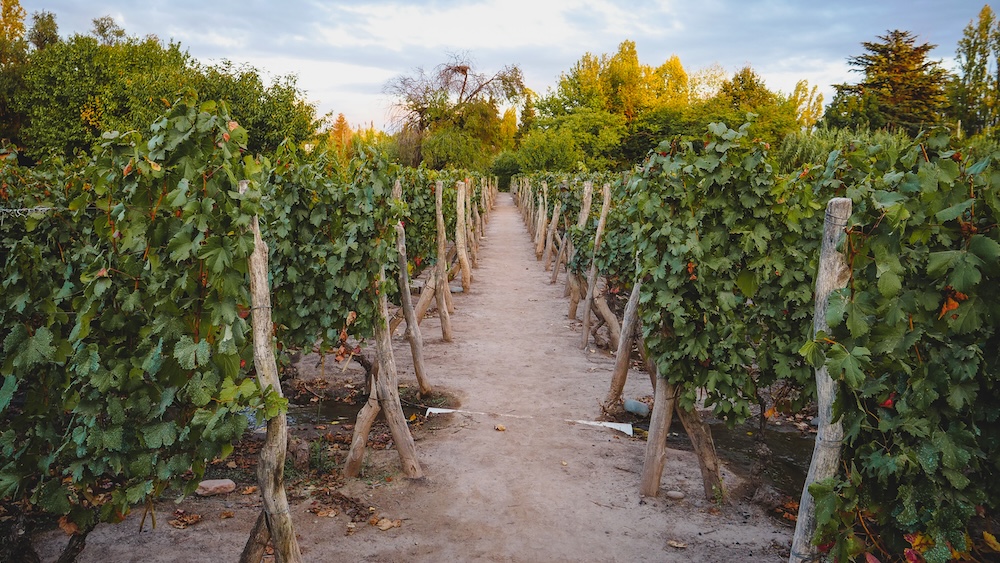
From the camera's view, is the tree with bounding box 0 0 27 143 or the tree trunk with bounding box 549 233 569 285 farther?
the tree with bounding box 0 0 27 143

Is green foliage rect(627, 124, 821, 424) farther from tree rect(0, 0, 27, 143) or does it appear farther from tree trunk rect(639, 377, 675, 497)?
tree rect(0, 0, 27, 143)

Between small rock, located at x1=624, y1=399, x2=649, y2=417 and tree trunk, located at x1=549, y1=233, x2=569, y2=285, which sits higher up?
tree trunk, located at x1=549, y1=233, x2=569, y2=285

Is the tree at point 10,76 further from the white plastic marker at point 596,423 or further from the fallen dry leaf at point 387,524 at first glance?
the fallen dry leaf at point 387,524

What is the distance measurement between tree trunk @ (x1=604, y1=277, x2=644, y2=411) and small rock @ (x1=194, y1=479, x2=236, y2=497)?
3.67 m

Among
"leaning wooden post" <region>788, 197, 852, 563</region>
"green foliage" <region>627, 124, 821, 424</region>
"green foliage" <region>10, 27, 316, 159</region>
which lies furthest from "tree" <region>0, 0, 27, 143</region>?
"leaning wooden post" <region>788, 197, 852, 563</region>

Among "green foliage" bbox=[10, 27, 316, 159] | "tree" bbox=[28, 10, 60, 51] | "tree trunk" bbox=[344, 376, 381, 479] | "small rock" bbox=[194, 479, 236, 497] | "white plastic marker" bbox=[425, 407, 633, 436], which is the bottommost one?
"white plastic marker" bbox=[425, 407, 633, 436]

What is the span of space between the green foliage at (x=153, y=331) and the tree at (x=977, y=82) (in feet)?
126

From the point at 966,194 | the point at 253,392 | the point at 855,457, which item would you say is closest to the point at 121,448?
the point at 253,392

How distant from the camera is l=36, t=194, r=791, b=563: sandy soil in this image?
4496 mm

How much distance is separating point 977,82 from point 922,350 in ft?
136

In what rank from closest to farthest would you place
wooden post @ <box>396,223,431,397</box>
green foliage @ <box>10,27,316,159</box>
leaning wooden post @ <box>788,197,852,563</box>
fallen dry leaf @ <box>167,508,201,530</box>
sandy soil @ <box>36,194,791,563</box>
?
leaning wooden post @ <box>788,197,852,563</box>
sandy soil @ <box>36,194,791,563</box>
fallen dry leaf @ <box>167,508,201,530</box>
wooden post @ <box>396,223,431,397</box>
green foliage @ <box>10,27,316,159</box>

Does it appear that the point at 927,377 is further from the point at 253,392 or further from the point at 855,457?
the point at 253,392

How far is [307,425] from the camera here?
7.10 metres

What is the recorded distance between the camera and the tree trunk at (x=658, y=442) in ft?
17.8
